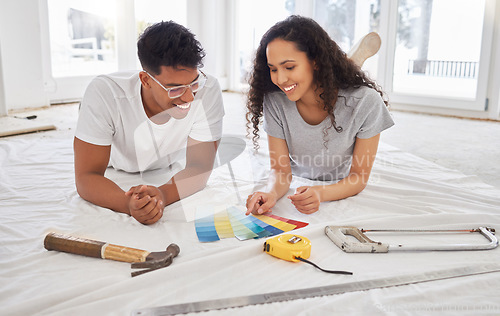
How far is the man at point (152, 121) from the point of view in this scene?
153 cm

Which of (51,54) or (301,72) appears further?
(51,54)

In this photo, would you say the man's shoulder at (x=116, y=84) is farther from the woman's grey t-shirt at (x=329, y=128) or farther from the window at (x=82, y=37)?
the window at (x=82, y=37)

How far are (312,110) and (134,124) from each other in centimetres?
72

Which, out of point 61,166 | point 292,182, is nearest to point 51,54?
point 61,166

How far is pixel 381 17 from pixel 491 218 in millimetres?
3523

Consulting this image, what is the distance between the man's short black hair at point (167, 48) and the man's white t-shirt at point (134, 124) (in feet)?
0.59

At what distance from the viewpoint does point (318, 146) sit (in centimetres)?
180

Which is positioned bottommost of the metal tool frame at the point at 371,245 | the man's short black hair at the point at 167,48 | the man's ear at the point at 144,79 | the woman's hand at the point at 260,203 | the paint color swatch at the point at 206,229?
the paint color swatch at the point at 206,229

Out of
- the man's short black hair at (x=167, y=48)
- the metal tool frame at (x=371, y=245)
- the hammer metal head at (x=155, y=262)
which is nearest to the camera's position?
the hammer metal head at (x=155, y=262)

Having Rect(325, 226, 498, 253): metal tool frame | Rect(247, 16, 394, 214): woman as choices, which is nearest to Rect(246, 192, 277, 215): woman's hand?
Rect(247, 16, 394, 214): woman

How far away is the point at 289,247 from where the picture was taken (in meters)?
1.23

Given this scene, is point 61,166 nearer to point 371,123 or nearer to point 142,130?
point 142,130

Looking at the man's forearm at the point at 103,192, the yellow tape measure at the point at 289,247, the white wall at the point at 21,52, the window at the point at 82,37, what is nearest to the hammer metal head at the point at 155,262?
the yellow tape measure at the point at 289,247

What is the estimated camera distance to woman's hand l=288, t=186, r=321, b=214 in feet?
4.99
